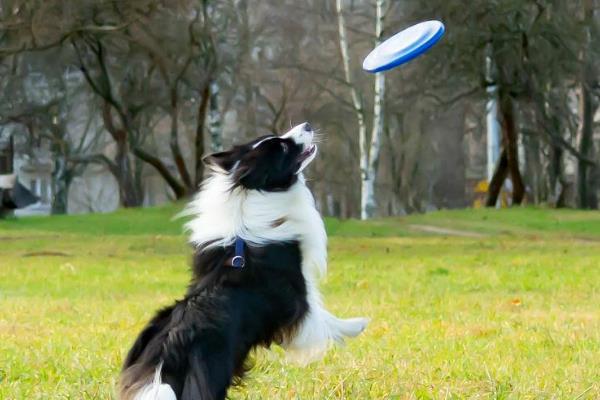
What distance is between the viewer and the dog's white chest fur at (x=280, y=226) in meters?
5.71

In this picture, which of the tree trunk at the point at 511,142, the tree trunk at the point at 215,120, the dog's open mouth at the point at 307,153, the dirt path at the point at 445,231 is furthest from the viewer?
the tree trunk at the point at 511,142

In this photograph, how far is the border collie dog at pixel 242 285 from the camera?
499 centimetres

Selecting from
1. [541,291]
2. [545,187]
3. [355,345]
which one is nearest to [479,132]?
[545,187]

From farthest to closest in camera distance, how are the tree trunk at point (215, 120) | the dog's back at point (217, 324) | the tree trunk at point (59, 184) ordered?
the tree trunk at point (59, 184) < the tree trunk at point (215, 120) < the dog's back at point (217, 324)

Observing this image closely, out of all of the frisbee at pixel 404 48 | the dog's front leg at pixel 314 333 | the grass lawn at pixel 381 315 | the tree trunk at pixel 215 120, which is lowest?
the grass lawn at pixel 381 315

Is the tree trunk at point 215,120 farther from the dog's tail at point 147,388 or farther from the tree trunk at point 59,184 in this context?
the dog's tail at point 147,388

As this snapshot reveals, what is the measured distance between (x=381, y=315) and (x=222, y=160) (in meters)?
4.53

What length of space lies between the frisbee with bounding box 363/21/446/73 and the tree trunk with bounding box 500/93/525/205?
23.8 metres

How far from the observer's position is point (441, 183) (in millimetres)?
56125

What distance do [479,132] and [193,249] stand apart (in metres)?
44.3

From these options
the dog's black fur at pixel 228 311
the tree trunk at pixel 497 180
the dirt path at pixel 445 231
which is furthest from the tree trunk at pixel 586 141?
the dog's black fur at pixel 228 311

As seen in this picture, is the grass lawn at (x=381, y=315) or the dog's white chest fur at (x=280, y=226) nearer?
the dog's white chest fur at (x=280, y=226)

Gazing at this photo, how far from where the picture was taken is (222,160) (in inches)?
235

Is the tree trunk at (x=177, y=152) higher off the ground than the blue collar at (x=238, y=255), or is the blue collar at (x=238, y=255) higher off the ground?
the tree trunk at (x=177, y=152)
